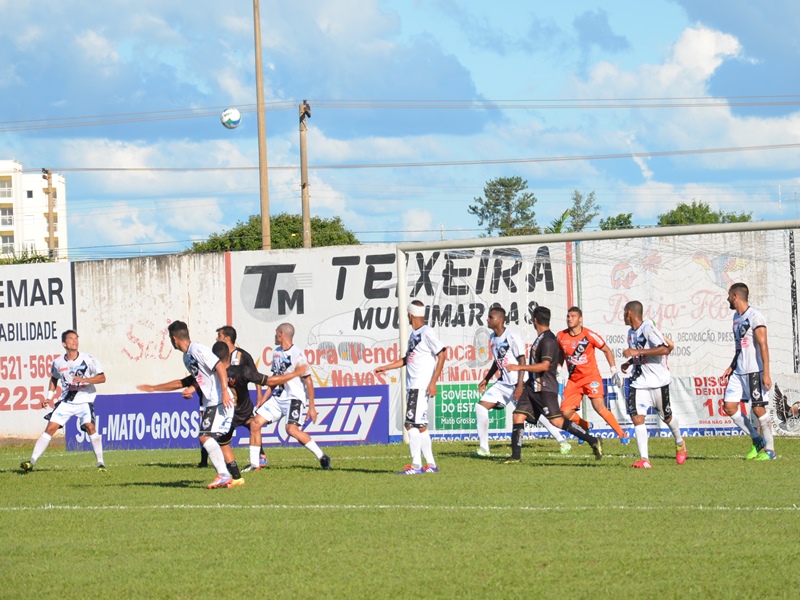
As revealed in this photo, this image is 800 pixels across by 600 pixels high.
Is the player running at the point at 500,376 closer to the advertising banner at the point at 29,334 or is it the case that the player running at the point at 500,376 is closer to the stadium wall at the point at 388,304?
the stadium wall at the point at 388,304

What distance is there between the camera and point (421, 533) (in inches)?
341

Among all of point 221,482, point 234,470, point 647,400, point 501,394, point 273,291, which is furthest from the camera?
point 273,291

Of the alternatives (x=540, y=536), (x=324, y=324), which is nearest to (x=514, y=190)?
(x=324, y=324)

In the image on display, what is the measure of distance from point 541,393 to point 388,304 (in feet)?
28.9

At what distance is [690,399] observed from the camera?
19047 millimetres

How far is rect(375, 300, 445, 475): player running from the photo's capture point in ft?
44.3

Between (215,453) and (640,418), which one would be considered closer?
(215,453)

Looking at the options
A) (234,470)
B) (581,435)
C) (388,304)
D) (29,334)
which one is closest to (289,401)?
(234,470)

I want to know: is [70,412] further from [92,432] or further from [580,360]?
[580,360]

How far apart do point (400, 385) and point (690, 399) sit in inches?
202

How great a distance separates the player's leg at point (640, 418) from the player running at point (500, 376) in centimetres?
213

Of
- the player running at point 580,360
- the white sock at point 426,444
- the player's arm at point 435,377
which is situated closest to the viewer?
the player's arm at point 435,377

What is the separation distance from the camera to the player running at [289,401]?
14477 mm

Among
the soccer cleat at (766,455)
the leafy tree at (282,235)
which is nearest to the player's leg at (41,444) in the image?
the soccer cleat at (766,455)
